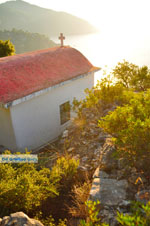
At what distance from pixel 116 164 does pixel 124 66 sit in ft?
50.6

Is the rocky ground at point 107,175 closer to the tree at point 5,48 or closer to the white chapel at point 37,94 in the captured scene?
the white chapel at point 37,94

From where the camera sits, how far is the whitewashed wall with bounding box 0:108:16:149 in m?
7.59

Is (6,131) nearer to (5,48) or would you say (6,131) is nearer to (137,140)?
(137,140)

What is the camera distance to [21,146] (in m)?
8.35

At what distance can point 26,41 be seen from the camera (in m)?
118

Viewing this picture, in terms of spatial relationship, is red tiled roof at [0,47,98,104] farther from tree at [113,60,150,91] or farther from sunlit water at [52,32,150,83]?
sunlit water at [52,32,150,83]

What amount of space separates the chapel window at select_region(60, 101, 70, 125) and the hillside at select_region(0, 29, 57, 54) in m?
115

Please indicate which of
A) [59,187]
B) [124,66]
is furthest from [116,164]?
[124,66]

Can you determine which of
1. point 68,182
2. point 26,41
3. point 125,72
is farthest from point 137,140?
point 26,41

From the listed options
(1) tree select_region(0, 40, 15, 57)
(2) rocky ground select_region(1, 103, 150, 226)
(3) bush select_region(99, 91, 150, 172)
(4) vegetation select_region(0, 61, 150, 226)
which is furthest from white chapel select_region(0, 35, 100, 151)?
(1) tree select_region(0, 40, 15, 57)

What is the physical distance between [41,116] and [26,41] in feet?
399

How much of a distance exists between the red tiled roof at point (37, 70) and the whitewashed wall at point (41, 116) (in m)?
0.47

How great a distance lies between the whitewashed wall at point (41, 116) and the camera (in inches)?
314

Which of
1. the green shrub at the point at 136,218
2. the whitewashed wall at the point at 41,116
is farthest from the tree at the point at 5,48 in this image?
the green shrub at the point at 136,218
